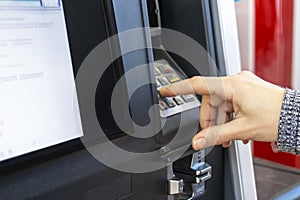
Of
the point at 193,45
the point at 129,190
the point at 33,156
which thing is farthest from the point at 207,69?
the point at 33,156

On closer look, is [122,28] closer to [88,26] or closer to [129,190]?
[88,26]

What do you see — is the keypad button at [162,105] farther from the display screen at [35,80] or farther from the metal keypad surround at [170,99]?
the display screen at [35,80]

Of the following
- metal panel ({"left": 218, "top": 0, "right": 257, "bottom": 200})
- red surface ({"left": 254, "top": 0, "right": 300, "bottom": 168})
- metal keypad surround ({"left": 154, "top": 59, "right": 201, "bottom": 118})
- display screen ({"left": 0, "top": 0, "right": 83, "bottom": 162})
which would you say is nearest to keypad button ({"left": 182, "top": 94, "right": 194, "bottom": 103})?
metal keypad surround ({"left": 154, "top": 59, "right": 201, "bottom": 118})

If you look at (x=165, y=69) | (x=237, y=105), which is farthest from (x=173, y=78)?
(x=237, y=105)

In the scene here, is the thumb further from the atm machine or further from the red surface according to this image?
the red surface

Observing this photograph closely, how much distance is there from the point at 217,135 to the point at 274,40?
5.63ft

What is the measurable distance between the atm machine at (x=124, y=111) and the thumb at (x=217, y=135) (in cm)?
4

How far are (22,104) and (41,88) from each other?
1.4 inches

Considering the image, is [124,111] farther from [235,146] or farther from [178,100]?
[235,146]

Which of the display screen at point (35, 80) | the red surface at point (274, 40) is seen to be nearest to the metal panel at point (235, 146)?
the display screen at point (35, 80)

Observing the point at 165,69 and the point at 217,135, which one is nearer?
the point at 217,135

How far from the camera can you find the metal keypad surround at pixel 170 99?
2.32 ft

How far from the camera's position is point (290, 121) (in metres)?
0.69

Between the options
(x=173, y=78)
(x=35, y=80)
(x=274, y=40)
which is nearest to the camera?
(x=35, y=80)
